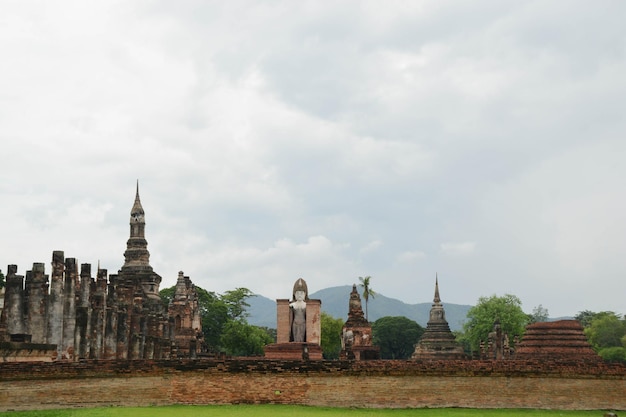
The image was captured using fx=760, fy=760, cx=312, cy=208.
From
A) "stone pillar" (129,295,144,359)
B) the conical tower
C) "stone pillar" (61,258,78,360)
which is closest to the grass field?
"stone pillar" (61,258,78,360)

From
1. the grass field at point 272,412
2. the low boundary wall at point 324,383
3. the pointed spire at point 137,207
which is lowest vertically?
the grass field at point 272,412

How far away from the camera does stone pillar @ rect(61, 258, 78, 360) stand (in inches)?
1123

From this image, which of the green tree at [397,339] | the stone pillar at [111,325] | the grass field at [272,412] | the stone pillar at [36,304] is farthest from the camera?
the green tree at [397,339]

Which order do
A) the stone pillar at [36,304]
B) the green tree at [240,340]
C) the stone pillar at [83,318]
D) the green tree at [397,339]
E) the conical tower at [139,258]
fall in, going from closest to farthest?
the stone pillar at [36,304]
the stone pillar at [83,318]
the conical tower at [139,258]
the green tree at [240,340]
the green tree at [397,339]

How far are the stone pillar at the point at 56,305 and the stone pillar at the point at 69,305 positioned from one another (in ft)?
1.09

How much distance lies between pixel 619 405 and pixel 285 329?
11453 millimetres

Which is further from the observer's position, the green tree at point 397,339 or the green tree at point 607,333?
the green tree at point 397,339

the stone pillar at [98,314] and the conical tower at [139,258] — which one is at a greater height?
the conical tower at [139,258]

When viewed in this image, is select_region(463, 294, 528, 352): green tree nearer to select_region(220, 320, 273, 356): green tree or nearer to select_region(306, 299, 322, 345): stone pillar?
select_region(220, 320, 273, 356): green tree

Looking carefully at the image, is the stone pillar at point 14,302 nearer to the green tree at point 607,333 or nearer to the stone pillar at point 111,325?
the stone pillar at point 111,325

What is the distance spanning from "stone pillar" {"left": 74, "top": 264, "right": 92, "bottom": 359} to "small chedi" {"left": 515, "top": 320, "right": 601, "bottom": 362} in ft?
59.2

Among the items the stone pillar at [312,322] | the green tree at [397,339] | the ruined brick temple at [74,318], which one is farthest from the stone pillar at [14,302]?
the green tree at [397,339]

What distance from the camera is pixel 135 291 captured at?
4194 centimetres

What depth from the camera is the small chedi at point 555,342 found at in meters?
32.2
